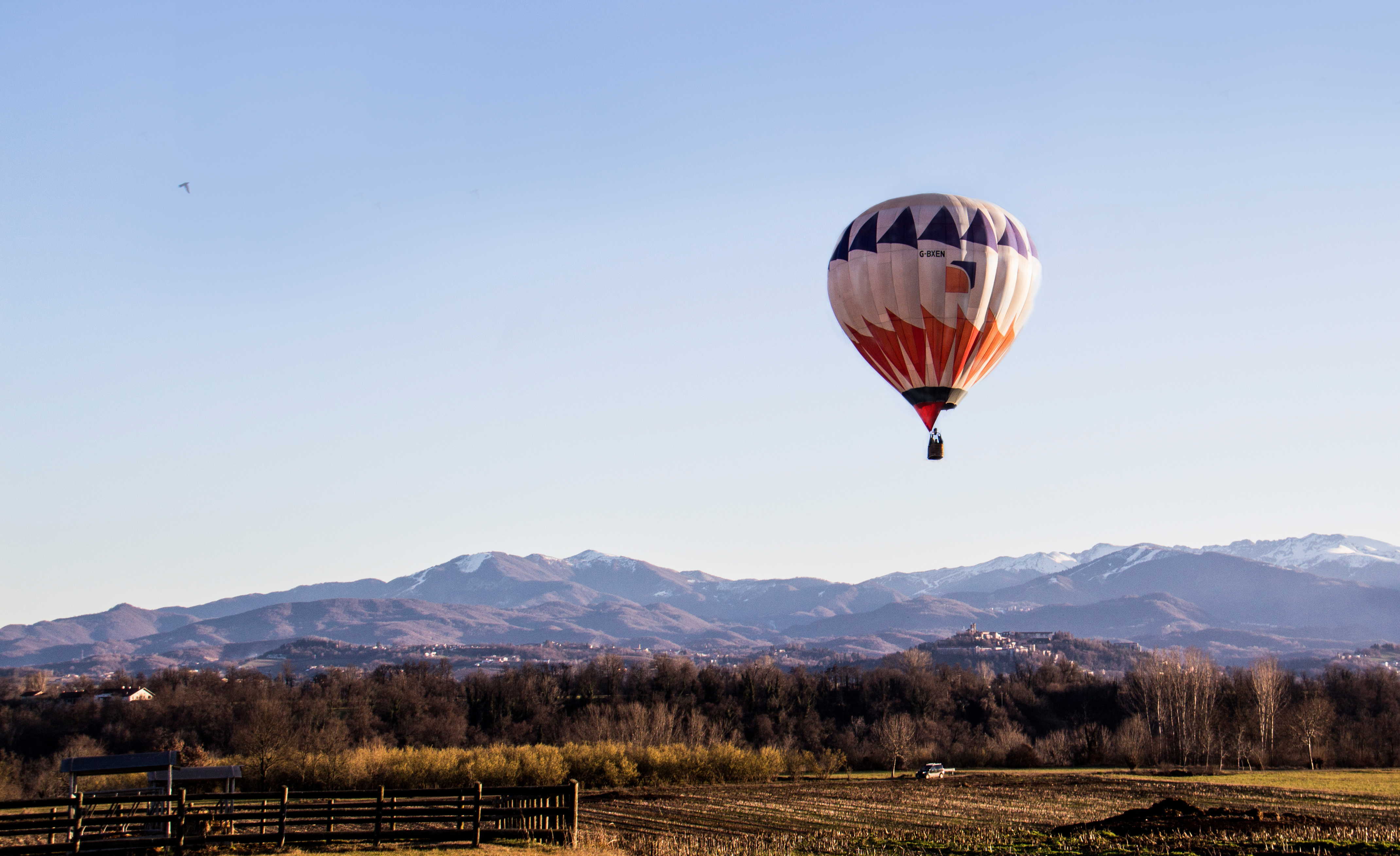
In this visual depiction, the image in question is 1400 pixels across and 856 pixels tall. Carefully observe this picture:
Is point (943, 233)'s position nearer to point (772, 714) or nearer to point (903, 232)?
point (903, 232)

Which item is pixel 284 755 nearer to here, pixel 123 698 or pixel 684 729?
pixel 684 729

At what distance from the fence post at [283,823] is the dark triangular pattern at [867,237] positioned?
2554cm

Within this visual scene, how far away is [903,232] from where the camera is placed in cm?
4256

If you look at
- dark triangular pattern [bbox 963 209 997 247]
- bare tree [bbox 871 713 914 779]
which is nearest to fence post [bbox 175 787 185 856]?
dark triangular pattern [bbox 963 209 997 247]

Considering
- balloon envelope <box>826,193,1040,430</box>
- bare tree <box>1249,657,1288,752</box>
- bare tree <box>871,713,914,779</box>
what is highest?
balloon envelope <box>826,193,1040,430</box>

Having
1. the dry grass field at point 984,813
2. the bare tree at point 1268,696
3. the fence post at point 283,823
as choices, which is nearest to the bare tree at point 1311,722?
the bare tree at point 1268,696

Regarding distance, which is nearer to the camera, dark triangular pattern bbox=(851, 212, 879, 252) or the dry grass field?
the dry grass field

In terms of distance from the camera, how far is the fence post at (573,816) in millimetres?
30125

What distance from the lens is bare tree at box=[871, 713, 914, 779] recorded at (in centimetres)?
9850

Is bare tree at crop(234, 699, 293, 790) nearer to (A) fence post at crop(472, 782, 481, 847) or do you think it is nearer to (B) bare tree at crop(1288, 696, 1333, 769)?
(A) fence post at crop(472, 782, 481, 847)

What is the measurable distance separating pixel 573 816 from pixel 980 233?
24.1 meters

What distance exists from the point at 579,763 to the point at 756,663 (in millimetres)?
70846

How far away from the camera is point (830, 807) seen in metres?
54.1

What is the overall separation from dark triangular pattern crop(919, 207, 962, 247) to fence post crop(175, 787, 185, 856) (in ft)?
92.4
